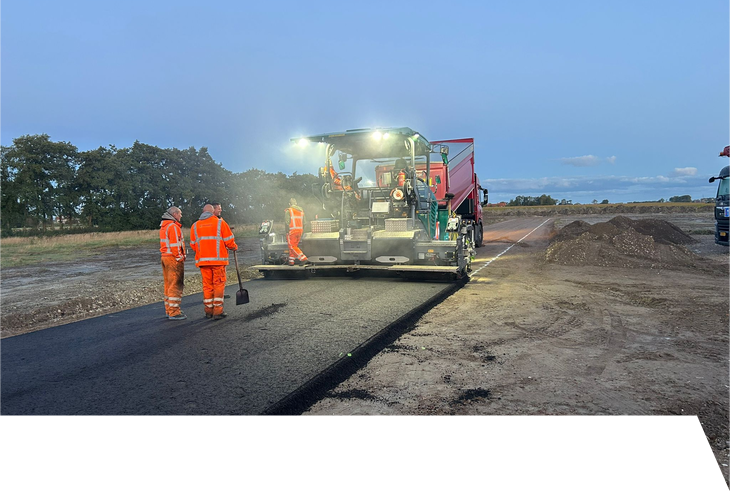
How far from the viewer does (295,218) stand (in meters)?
9.37

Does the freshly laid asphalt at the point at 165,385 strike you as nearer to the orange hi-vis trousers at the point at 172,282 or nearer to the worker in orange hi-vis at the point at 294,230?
the orange hi-vis trousers at the point at 172,282

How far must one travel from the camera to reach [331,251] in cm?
928

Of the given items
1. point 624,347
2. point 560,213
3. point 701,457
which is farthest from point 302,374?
point 560,213

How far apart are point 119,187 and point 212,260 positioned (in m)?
37.7

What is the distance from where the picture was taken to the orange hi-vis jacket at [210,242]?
20.3ft

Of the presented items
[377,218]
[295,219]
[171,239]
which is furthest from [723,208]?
[171,239]

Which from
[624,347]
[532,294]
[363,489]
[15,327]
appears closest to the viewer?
[363,489]

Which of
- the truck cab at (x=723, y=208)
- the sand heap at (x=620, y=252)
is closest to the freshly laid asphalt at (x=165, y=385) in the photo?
the sand heap at (x=620, y=252)

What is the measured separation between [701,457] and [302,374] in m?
2.78

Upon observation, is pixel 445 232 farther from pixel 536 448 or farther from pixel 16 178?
pixel 16 178

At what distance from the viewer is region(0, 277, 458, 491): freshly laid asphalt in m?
2.59

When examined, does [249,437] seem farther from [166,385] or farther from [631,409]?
[631,409]

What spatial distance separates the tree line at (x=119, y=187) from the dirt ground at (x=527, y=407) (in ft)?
112

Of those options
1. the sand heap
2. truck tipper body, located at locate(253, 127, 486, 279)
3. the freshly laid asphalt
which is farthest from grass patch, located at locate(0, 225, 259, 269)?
the sand heap
